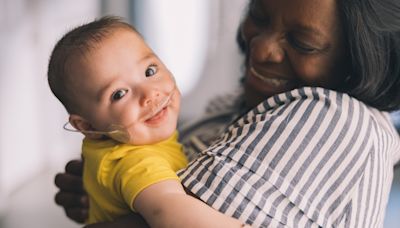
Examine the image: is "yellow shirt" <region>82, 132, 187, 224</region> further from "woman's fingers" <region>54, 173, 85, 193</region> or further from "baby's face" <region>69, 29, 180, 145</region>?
"woman's fingers" <region>54, 173, 85, 193</region>

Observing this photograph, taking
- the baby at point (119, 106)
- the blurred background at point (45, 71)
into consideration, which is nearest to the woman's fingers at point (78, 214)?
the blurred background at point (45, 71)

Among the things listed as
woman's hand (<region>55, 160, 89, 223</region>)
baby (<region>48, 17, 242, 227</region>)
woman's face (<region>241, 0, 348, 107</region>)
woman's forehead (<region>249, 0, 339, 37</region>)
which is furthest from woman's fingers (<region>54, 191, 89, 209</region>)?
woman's forehead (<region>249, 0, 339, 37</region>)

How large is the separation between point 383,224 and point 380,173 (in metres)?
0.22

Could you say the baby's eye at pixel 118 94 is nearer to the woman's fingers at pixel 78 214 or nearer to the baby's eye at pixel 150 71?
the baby's eye at pixel 150 71

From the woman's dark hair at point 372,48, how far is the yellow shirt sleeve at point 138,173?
15.3 inches

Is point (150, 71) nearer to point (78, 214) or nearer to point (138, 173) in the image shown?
point (138, 173)

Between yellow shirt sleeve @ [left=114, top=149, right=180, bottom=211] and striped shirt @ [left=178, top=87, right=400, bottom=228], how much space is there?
0.04 metres

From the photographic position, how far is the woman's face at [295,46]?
1118 millimetres

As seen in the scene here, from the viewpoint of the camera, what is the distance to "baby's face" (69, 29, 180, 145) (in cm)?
101

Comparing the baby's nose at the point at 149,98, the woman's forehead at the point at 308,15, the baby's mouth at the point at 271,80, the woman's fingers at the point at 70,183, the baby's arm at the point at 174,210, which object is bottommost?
the woman's fingers at the point at 70,183

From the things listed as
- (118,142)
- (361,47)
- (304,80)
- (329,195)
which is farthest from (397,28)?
(118,142)

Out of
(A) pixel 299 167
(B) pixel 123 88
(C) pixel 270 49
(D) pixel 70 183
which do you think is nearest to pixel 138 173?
(B) pixel 123 88

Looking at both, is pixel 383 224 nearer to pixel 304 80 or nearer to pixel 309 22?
pixel 304 80

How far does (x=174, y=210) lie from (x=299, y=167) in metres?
0.21
